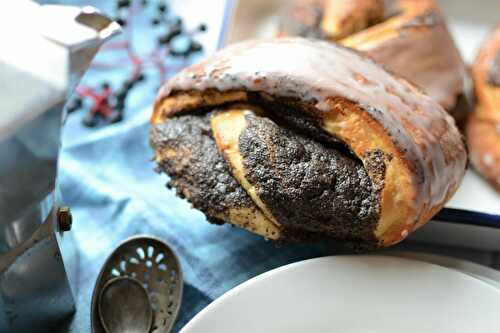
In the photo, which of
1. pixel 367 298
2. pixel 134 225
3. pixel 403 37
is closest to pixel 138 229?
pixel 134 225

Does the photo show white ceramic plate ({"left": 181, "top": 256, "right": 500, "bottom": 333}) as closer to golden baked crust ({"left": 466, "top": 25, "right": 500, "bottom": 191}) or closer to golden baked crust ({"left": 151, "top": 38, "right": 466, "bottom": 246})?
golden baked crust ({"left": 151, "top": 38, "right": 466, "bottom": 246})

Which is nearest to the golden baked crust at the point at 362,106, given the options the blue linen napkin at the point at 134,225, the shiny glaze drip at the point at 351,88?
the shiny glaze drip at the point at 351,88

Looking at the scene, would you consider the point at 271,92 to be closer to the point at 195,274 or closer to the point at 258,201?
the point at 258,201

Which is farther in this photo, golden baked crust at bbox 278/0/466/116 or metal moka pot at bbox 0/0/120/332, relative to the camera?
golden baked crust at bbox 278/0/466/116

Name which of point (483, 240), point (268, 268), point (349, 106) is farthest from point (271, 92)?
point (483, 240)

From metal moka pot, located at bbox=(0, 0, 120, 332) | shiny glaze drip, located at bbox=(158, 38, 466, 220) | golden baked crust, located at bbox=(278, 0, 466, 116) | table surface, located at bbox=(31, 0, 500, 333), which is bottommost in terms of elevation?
table surface, located at bbox=(31, 0, 500, 333)

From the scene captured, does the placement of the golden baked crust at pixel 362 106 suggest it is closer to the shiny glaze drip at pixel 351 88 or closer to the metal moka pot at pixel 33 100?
the shiny glaze drip at pixel 351 88

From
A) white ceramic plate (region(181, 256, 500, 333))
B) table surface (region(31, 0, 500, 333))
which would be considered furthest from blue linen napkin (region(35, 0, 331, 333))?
white ceramic plate (region(181, 256, 500, 333))
